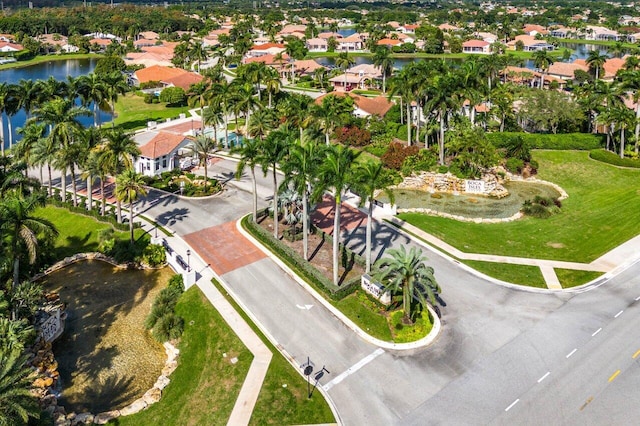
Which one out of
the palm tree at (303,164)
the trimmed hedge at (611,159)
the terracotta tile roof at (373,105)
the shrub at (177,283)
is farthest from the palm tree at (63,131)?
the trimmed hedge at (611,159)

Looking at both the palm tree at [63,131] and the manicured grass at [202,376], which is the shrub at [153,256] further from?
the palm tree at [63,131]

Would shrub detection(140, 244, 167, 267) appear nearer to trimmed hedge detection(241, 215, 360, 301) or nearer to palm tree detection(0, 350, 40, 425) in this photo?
trimmed hedge detection(241, 215, 360, 301)

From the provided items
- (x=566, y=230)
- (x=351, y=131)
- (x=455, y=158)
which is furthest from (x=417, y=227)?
(x=351, y=131)

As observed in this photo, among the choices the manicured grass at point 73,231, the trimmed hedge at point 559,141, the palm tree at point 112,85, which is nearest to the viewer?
the manicured grass at point 73,231

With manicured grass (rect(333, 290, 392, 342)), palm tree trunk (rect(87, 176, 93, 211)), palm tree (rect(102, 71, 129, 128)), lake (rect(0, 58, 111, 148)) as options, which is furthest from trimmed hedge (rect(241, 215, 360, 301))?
lake (rect(0, 58, 111, 148))

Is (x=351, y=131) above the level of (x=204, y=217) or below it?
above

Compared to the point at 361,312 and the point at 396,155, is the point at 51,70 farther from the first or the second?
the point at 361,312

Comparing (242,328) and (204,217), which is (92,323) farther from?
(204,217)
